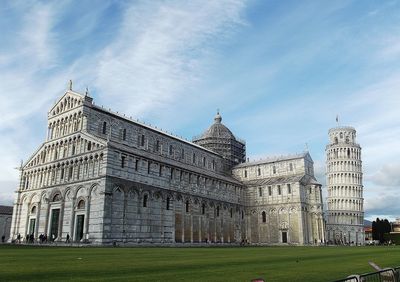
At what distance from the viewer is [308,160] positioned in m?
68.7

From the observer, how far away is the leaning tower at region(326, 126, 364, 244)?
301 ft

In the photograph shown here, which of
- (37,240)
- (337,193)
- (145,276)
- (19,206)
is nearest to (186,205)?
(37,240)

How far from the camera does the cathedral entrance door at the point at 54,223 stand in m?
44.4

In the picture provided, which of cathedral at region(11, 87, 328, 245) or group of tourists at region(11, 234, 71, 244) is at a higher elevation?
cathedral at region(11, 87, 328, 245)

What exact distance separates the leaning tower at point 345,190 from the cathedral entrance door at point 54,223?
2650 inches

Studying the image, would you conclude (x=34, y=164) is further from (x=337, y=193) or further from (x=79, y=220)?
(x=337, y=193)

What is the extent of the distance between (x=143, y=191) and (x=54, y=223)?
37.7ft

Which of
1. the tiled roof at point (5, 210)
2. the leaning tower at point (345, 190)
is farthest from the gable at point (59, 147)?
the leaning tower at point (345, 190)

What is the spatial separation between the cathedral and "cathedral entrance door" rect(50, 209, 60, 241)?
0.51 ft

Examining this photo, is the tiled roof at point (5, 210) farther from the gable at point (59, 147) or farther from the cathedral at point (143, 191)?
the gable at point (59, 147)

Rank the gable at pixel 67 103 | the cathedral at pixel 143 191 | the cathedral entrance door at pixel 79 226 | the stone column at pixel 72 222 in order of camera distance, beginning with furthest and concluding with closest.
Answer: the gable at pixel 67 103 < the stone column at pixel 72 222 < the cathedral at pixel 143 191 < the cathedral entrance door at pixel 79 226

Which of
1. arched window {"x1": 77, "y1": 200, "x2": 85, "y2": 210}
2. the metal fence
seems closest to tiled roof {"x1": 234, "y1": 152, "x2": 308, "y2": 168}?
arched window {"x1": 77, "y1": 200, "x2": 85, "y2": 210}

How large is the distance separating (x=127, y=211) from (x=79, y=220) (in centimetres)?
553

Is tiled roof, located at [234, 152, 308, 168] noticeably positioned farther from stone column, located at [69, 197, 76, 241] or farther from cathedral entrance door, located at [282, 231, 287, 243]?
stone column, located at [69, 197, 76, 241]
